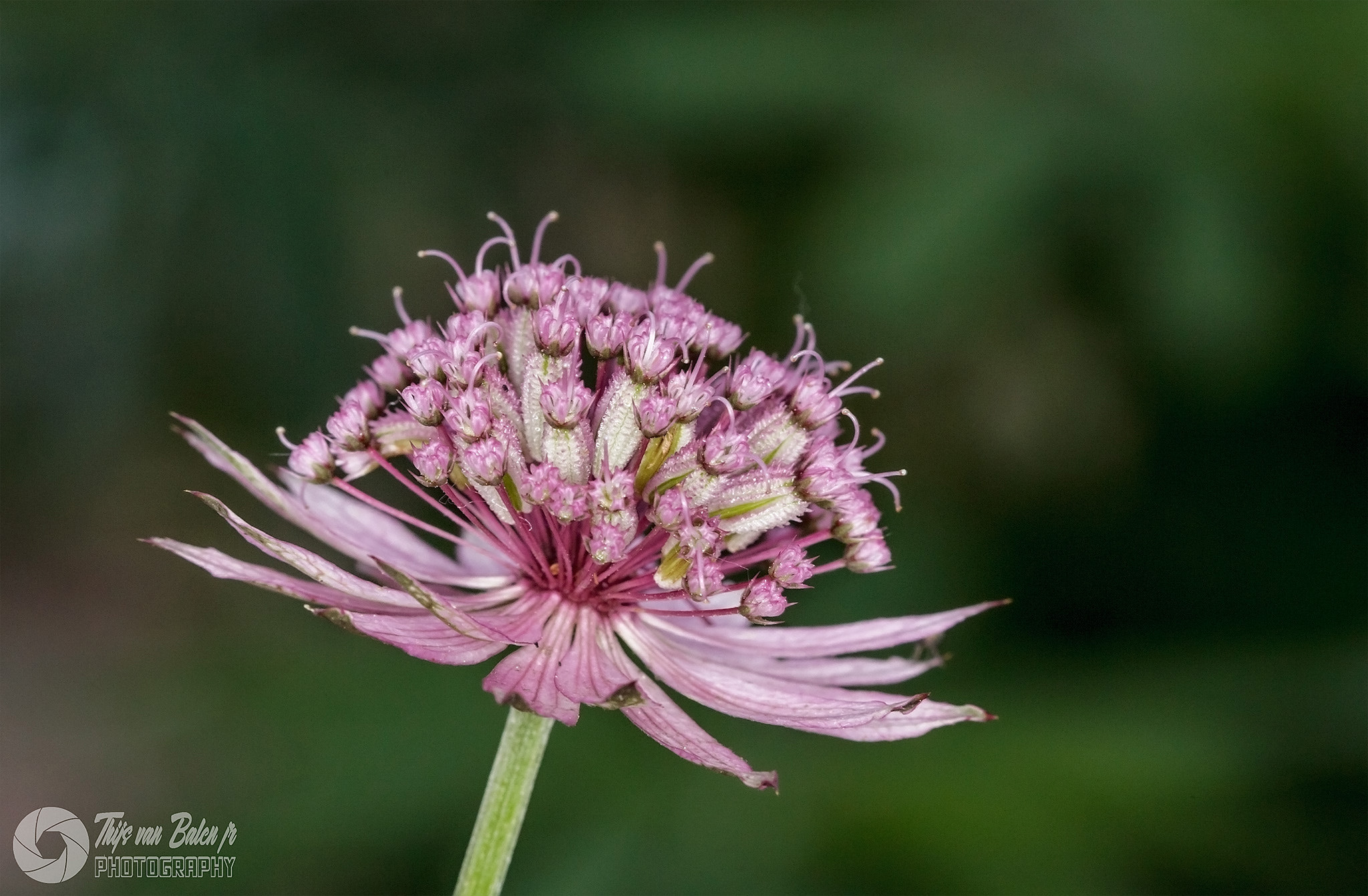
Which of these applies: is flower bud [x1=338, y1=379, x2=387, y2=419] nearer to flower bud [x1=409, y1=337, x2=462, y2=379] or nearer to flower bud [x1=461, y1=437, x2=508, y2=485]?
flower bud [x1=409, y1=337, x2=462, y2=379]

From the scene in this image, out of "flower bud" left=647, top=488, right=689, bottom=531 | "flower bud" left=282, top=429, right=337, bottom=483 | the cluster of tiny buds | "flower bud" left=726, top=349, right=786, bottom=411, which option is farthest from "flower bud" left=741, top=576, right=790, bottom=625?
"flower bud" left=282, top=429, right=337, bottom=483

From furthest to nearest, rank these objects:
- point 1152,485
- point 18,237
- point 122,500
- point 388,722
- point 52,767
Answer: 1. point 122,500
2. point 52,767
3. point 1152,485
4. point 18,237
5. point 388,722

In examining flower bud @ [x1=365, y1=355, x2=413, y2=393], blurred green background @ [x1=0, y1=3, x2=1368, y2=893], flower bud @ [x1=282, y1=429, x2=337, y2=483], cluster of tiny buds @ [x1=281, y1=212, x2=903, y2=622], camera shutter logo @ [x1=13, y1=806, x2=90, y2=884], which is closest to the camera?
cluster of tiny buds @ [x1=281, y1=212, x2=903, y2=622]

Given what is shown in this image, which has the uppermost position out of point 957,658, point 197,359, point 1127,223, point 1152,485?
point 1127,223

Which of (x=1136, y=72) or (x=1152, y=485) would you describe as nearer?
(x=1136, y=72)

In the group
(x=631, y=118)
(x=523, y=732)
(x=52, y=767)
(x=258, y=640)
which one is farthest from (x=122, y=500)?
(x=523, y=732)

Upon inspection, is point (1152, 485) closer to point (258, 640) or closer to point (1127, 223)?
point (1127, 223)

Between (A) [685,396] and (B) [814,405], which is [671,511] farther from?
(B) [814,405]
